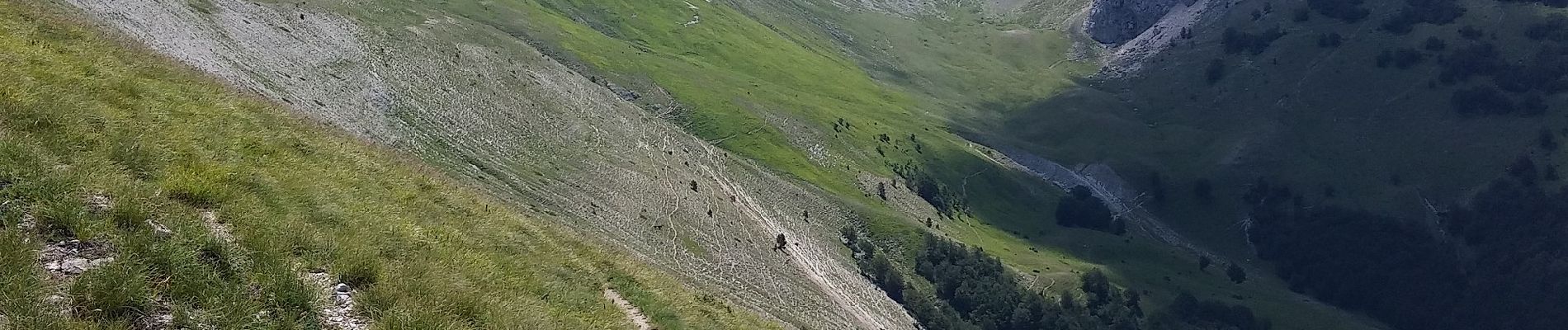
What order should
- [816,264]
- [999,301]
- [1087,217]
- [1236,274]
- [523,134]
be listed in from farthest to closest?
[1087,217] < [1236,274] < [999,301] < [816,264] < [523,134]

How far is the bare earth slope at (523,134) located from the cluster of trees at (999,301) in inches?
496

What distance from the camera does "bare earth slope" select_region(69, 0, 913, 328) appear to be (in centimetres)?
5278

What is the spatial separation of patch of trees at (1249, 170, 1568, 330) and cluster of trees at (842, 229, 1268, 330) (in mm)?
53079

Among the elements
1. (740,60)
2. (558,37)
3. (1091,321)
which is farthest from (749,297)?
(740,60)

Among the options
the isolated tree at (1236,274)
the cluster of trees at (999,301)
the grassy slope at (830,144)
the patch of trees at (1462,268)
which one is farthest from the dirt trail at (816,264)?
the patch of trees at (1462,268)

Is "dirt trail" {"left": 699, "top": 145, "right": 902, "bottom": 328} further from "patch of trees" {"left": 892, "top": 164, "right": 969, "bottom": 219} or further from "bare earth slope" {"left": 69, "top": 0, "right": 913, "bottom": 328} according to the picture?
"patch of trees" {"left": 892, "top": 164, "right": 969, "bottom": 219}

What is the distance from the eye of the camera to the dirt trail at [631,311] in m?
23.1

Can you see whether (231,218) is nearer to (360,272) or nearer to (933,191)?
(360,272)

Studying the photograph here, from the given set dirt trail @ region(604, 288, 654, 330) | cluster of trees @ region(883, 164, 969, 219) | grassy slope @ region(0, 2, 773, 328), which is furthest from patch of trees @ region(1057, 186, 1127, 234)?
dirt trail @ region(604, 288, 654, 330)

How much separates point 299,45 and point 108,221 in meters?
52.6

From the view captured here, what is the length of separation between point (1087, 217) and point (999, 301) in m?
74.0

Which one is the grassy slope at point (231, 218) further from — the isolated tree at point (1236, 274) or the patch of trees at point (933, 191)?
the isolated tree at point (1236, 274)

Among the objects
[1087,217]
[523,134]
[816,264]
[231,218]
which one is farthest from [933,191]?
[231,218]

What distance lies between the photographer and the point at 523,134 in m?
67.1
